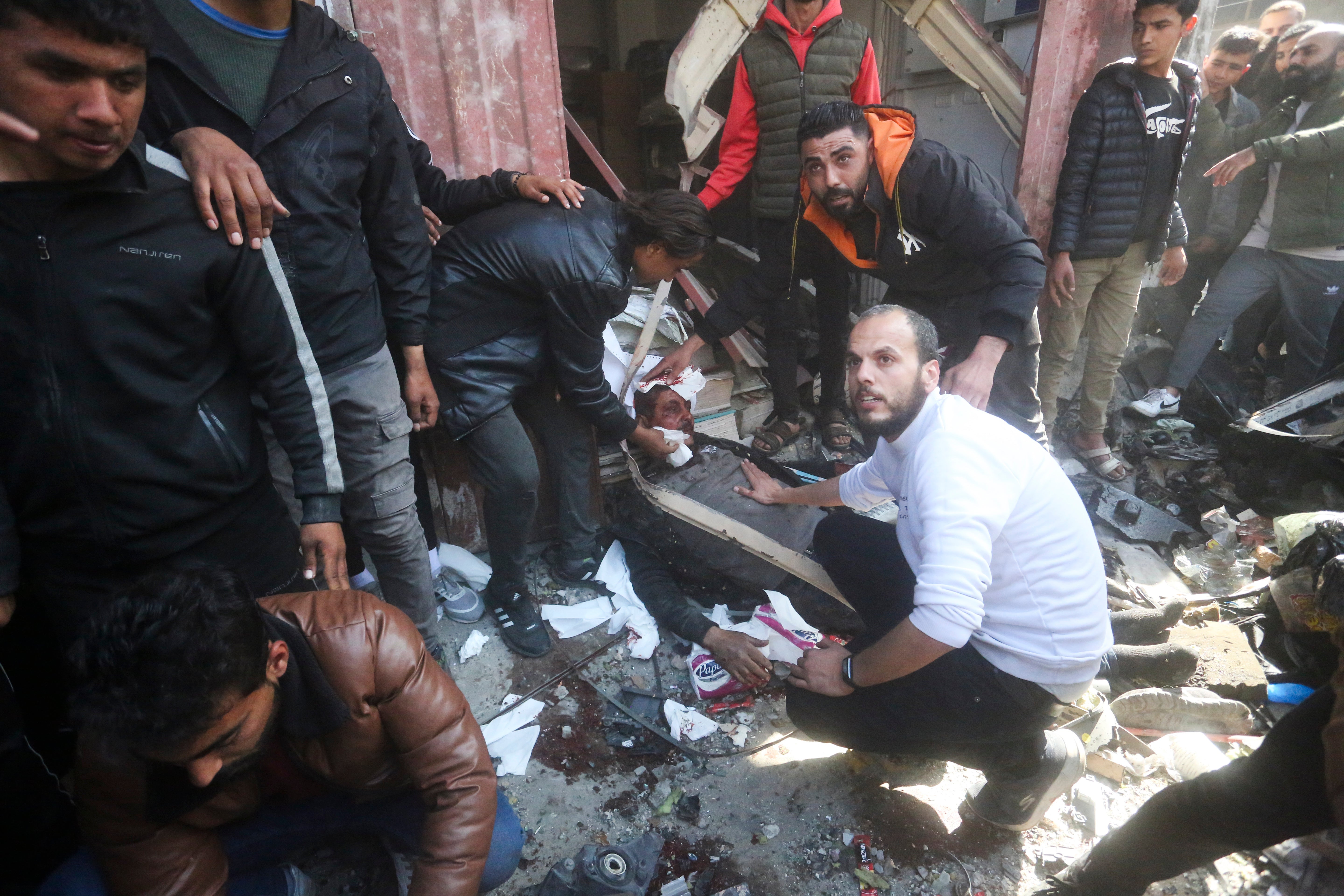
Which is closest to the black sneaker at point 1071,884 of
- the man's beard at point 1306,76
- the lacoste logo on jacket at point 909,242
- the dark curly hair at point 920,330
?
the dark curly hair at point 920,330

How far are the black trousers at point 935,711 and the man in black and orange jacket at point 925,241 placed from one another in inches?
47.1

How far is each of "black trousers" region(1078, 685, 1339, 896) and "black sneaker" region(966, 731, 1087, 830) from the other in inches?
9.3

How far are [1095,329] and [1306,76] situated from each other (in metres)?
1.97

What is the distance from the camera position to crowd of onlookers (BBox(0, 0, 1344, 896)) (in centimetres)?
142

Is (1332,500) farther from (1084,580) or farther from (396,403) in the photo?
(396,403)

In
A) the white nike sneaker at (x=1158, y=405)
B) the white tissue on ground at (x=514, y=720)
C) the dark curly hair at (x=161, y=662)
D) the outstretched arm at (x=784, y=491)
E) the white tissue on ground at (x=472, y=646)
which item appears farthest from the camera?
the white nike sneaker at (x=1158, y=405)

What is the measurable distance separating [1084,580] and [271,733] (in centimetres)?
207

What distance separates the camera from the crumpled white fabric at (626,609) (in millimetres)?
3004

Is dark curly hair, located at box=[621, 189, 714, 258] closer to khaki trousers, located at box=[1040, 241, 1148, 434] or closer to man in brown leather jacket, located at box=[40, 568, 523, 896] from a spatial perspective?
man in brown leather jacket, located at box=[40, 568, 523, 896]

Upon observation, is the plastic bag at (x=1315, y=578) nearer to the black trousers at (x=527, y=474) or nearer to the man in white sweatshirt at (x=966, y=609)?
the man in white sweatshirt at (x=966, y=609)

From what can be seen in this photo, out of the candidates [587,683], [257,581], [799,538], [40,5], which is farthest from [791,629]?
[40,5]

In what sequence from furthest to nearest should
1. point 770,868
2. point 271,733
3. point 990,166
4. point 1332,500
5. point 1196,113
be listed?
point 990,166 → point 1196,113 → point 1332,500 → point 770,868 → point 271,733

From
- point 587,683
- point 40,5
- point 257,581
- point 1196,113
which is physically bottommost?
point 587,683

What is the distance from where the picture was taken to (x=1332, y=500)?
143 inches
